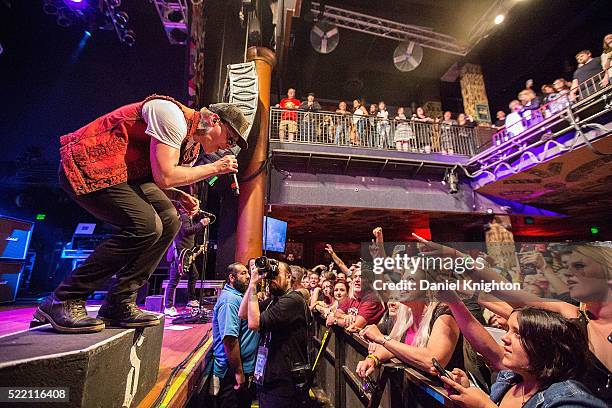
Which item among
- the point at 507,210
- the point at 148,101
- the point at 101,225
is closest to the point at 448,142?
the point at 507,210

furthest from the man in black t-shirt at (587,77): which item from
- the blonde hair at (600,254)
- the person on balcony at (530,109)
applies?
the blonde hair at (600,254)

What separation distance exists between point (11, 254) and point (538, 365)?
23.9 feet

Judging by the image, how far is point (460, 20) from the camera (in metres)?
9.30

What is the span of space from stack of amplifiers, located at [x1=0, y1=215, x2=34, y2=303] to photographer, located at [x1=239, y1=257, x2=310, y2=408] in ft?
17.4

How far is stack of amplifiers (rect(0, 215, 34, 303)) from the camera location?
497 centimetres

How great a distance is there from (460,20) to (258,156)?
315 inches

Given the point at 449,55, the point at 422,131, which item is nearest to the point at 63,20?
the point at 422,131

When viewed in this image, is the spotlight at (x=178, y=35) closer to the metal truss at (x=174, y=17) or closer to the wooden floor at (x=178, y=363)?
the metal truss at (x=174, y=17)

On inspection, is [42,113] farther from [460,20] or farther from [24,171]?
[460,20]

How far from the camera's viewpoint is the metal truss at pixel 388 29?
8.35 metres

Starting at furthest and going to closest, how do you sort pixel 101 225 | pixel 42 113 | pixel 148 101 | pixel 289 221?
1. pixel 289 221
2. pixel 101 225
3. pixel 42 113
4. pixel 148 101

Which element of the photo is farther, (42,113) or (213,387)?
(42,113)

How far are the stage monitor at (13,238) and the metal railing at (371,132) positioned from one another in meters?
5.56

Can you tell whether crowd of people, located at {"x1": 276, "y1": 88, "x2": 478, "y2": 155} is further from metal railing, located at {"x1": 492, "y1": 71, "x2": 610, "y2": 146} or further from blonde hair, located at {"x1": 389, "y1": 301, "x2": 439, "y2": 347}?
blonde hair, located at {"x1": 389, "y1": 301, "x2": 439, "y2": 347}
